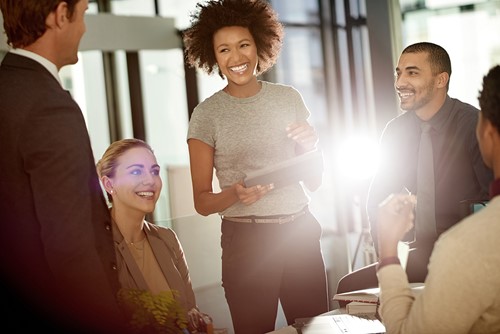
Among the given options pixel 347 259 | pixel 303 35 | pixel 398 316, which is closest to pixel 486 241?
pixel 398 316

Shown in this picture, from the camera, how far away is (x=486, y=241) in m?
1.63

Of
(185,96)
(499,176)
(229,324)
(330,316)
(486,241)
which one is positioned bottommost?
(229,324)

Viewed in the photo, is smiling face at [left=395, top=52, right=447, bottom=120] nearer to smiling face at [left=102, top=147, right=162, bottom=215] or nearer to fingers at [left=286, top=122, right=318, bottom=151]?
fingers at [left=286, top=122, right=318, bottom=151]

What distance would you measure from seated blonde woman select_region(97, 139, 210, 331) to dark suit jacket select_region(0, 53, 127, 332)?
100cm

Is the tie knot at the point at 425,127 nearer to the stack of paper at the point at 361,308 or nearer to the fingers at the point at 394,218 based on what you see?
the stack of paper at the point at 361,308

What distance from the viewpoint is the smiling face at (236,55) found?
292cm

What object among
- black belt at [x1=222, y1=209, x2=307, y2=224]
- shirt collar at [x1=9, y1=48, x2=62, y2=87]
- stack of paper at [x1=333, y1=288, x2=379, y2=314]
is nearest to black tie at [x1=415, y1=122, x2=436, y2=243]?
black belt at [x1=222, y1=209, x2=307, y2=224]

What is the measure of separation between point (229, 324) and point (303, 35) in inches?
160

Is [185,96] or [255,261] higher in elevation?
[185,96]

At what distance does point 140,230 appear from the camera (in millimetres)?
2951

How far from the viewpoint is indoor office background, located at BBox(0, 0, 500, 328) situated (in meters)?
5.76

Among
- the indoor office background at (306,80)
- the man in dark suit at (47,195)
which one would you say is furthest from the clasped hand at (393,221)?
the indoor office background at (306,80)

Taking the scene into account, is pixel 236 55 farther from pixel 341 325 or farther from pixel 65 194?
pixel 65 194

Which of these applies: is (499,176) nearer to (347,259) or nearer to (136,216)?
(136,216)
